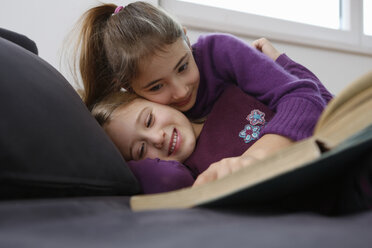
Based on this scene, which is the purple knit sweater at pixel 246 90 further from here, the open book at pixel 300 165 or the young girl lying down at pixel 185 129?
the open book at pixel 300 165

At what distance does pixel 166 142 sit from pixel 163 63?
8.4 inches

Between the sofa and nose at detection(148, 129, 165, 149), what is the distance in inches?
10.6

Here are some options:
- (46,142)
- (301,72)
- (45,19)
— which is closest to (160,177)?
(46,142)

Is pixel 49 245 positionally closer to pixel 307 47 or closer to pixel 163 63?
pixel 163 63

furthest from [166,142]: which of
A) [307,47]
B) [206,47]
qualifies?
[307,47]

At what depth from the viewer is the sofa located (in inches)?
8.6

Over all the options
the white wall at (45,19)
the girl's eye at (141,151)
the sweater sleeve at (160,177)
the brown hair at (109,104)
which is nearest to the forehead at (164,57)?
the brown hair at (109,104)

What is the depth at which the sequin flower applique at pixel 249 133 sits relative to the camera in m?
0.83

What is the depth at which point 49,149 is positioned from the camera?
44 centimetres

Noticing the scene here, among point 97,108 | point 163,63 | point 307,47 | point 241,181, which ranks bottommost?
point 307,47

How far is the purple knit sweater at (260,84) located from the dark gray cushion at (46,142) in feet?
1.24

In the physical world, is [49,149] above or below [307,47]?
above

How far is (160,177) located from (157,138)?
0.23 m

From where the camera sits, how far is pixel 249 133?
85 centimetres
